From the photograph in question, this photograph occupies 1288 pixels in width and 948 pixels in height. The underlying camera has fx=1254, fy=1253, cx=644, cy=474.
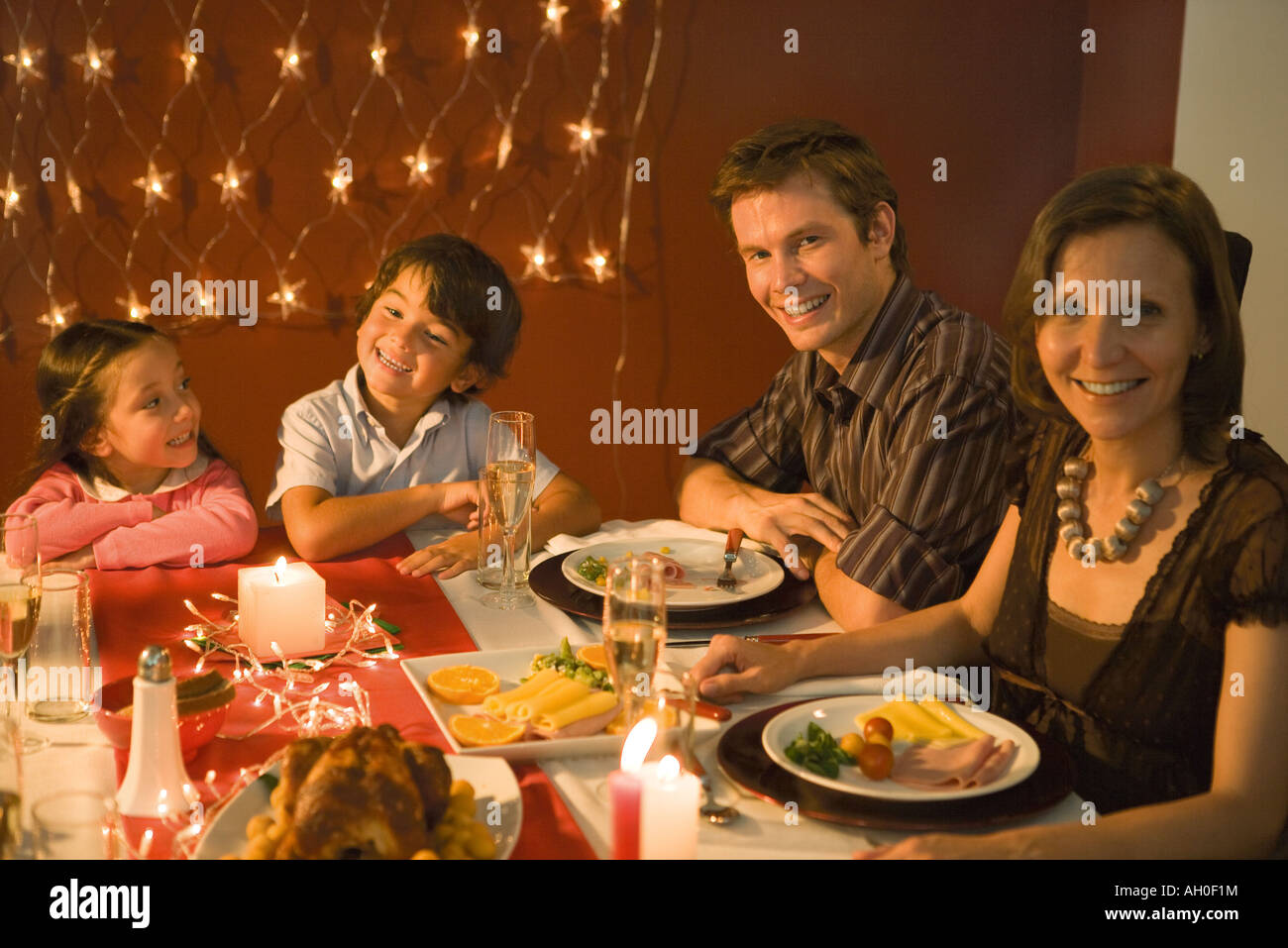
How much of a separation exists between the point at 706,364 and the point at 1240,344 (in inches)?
89.6

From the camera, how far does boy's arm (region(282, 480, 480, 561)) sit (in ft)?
6.79

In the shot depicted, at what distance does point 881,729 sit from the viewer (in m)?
1.21

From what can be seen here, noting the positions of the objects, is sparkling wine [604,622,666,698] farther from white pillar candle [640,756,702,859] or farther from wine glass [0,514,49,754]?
wine glass [0,514,49,754]

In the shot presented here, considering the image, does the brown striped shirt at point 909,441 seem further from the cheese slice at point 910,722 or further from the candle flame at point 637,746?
the candle flame at point 637,746

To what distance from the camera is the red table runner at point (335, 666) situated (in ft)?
3.77

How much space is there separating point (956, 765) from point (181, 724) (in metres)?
0.73

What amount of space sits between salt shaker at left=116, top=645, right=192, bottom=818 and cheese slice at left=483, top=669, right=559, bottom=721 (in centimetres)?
31

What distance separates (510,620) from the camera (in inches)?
65.4

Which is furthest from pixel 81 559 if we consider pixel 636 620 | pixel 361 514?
pixel 636 620

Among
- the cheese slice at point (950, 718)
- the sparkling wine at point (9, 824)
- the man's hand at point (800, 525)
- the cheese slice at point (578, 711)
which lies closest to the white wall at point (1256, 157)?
the man's hand at point (800, 525)

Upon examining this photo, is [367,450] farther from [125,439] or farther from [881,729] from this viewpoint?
[881,729]

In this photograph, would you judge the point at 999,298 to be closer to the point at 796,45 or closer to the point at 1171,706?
the point at 796,45

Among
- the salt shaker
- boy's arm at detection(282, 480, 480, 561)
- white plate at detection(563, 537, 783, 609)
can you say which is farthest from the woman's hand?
boy's arm at detection(282, 480, 480, 561)
